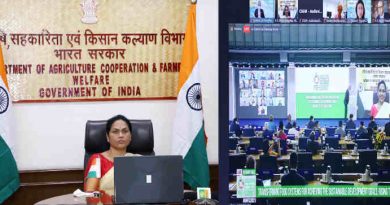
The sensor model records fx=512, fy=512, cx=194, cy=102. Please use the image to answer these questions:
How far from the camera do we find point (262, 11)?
3.73 feet

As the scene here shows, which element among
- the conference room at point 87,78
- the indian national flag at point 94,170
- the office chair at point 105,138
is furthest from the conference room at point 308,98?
the conference room at point 87,78

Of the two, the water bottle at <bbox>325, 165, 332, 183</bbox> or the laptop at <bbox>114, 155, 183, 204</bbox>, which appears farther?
the laptop at <bbox>114, 155, 183, 204</bbox>

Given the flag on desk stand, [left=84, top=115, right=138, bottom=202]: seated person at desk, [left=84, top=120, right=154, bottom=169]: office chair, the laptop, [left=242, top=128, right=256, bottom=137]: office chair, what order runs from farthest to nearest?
the flag on desk stand
[left=84, top=120, right=154, bottom=169]: office chair
[left=84, top=115, right=138, bottom=202]: seated person at desk
the laptop
[left=242, top=128, right=256, bottom=137]: office chair

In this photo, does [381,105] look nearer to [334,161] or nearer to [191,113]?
[334,161]

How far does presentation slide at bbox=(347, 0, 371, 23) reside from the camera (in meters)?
1.13

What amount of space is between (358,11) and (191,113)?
324 cm

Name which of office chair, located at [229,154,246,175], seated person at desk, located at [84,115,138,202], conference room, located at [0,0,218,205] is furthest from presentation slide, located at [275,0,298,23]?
conference room, located at [0,0,218,205]

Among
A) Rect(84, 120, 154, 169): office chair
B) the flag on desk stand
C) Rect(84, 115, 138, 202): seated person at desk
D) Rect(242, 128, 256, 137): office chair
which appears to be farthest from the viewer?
the flag on desk stand

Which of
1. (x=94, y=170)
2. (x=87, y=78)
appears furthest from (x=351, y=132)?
(x=87, y=78)

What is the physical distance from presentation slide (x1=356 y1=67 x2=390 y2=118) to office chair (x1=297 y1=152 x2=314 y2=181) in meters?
0.15

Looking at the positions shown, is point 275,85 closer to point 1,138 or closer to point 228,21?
point 228,21

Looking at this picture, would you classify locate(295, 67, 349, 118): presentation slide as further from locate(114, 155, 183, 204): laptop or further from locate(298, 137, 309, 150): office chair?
locate(114, 155, 183, 204): laptop

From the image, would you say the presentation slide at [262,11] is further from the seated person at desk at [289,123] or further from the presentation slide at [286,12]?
the seated person at desk at [289,123]

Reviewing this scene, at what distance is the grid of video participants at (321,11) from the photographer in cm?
113
